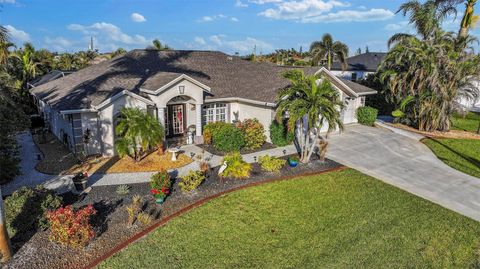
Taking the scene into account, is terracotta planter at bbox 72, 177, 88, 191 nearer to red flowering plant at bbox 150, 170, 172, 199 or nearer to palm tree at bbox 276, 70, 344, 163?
red flowering plant at bbox 150, 170, 172, 199

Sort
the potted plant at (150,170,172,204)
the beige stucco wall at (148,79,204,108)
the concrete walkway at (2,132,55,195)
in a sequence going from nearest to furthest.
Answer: the potted plant at (150,170,172,204) → the concrete walkway at (2,132,55,195) → the beige stucco wall at (148,79,204,108)

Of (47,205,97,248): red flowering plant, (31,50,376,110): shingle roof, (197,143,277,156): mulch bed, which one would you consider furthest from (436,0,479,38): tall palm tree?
(47,205,97,248): red flowering plant

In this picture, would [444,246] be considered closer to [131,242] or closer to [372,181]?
[372,181]

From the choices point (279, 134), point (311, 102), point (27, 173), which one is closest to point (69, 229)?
point (27, 173)

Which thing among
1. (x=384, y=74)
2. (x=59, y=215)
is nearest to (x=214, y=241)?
(x=59, y=215)

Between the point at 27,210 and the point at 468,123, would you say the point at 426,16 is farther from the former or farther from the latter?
the point at 27,210

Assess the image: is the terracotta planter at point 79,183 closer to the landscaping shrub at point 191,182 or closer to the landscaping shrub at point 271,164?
the landscaping shrub at point 191,182
